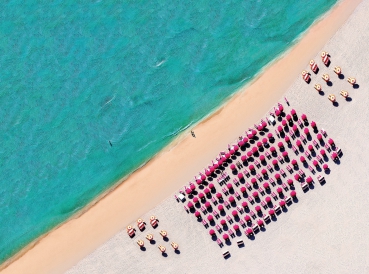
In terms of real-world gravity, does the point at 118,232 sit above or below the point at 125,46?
below

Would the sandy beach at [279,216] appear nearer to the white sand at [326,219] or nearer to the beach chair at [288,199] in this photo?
the white sand at [326,219]

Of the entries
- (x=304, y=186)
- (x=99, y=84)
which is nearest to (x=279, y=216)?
(x=304, y=186)

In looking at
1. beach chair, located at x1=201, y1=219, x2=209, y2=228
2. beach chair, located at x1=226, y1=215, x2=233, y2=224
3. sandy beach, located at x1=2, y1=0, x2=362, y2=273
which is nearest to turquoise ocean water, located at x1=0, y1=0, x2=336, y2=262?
sandy beach, located at x1=2, y1=0, x2=362, y2=273

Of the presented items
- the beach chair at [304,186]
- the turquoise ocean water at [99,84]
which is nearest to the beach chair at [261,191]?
the beach chair at [304,186]

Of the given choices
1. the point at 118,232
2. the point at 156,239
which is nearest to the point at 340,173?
the point at 156,239

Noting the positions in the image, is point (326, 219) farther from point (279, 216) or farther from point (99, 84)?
point (99, 84)

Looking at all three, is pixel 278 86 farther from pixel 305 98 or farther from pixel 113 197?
pixel 113 197
